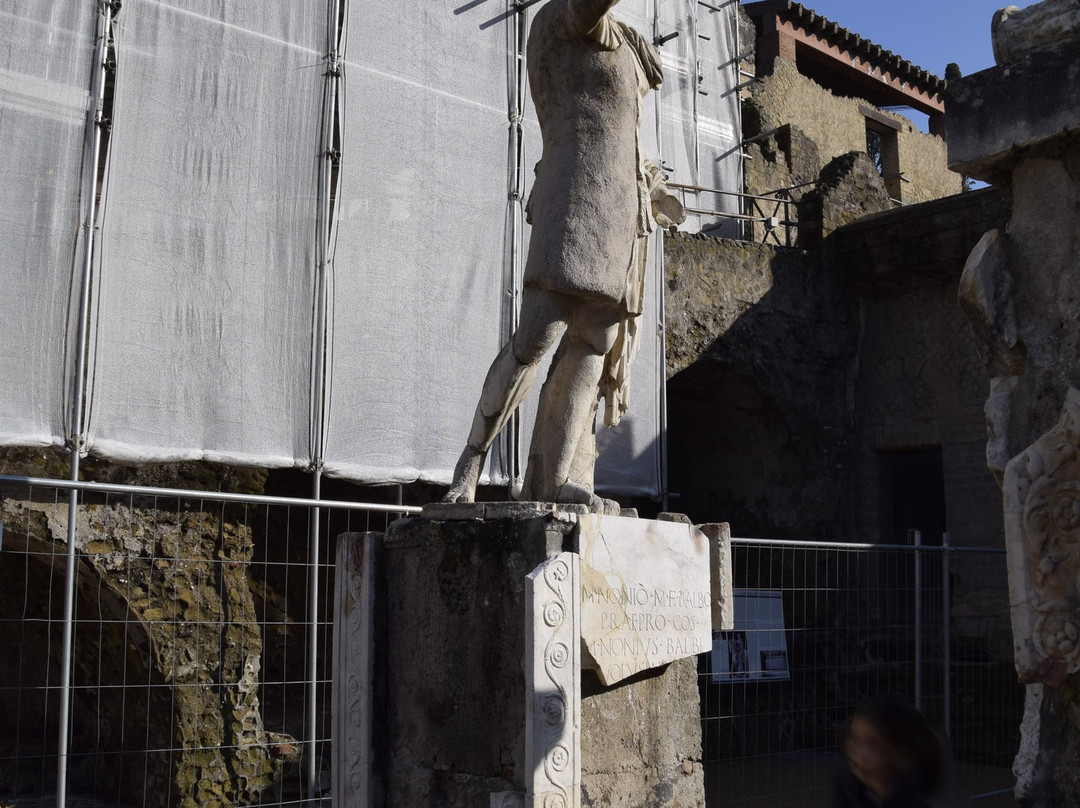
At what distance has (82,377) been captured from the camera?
6773 millimetres

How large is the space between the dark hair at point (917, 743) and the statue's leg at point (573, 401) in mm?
1820

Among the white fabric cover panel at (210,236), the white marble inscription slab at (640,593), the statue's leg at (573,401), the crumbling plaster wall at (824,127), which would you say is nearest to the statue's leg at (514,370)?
the statue's leg at (573,401)

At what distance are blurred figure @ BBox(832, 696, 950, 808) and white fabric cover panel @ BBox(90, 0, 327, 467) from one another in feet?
18.5

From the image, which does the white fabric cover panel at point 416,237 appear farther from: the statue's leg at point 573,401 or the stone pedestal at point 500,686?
the stone pedestal at point 500,686

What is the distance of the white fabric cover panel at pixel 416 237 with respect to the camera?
7.90 meters

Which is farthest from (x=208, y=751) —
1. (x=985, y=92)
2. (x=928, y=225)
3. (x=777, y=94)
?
(x=777, y=94)

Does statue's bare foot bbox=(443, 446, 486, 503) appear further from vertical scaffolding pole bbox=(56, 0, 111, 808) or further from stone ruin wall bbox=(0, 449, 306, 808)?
vertical scaffolding pole bbox=(56, 0, 111, 808)

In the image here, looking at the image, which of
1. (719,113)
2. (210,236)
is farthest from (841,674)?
(719,113)

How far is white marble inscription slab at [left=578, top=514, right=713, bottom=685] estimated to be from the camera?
138 inches

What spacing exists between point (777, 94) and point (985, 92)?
488 inches

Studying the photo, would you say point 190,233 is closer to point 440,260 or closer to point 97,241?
Result: point 97,241

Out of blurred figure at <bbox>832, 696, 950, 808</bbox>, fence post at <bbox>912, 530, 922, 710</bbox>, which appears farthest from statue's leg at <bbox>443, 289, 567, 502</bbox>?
fence post at <bbox>912, 530, 922, 710</bbox>

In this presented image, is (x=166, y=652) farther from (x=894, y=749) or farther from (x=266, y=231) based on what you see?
(x=894, y=749)

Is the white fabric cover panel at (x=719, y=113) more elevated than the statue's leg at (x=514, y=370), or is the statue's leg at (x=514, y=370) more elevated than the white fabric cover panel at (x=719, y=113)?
the white fabric cover panel at (x=719, y=113)
